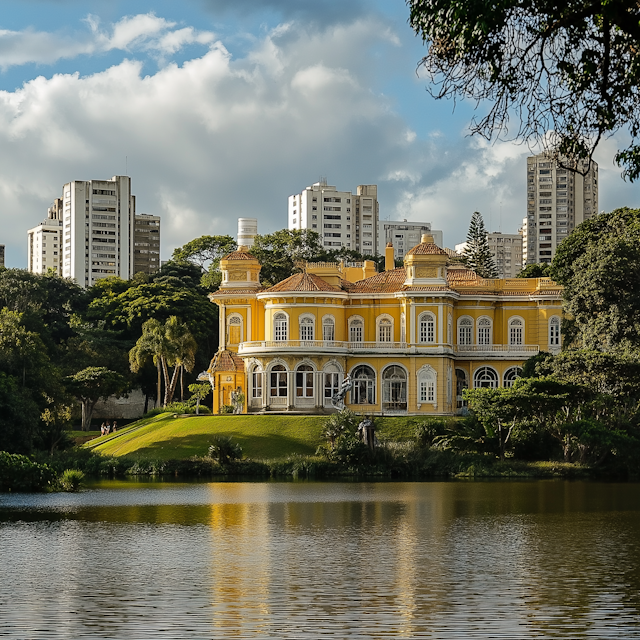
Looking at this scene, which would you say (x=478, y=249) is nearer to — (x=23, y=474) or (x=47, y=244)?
(x=23, y=474)

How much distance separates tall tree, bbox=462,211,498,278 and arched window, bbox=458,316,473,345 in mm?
25285

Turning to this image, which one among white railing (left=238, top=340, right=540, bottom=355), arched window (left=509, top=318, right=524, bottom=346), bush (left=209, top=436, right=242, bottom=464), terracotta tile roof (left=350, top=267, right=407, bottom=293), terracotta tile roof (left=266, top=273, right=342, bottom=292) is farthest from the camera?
arched window (left=509, top=318, right=524, bottom=346)

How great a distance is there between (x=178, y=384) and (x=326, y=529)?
175 feet

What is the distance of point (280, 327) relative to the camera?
65.6 m

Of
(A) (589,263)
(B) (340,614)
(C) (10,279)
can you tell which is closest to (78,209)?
(C) (10,279)

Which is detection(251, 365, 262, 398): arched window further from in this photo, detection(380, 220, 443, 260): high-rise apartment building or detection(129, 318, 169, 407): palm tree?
detection(380, 220, 443, 260): high-rise apartment building

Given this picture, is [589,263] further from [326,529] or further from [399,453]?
[326,529]

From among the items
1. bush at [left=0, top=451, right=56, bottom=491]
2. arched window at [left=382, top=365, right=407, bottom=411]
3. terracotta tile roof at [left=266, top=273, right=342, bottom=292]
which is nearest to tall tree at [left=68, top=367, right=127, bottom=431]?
terracotta tile roof at [left=266, top=273, right=342, bottom=292]

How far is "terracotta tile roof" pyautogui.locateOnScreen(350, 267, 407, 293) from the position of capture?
67562 mm

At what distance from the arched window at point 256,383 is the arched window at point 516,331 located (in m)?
15.1

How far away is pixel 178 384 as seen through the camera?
267ft

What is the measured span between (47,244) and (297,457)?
11633cm

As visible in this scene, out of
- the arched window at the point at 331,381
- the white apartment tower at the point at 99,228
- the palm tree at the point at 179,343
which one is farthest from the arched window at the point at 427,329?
the white apartment tower at the point at 99,228

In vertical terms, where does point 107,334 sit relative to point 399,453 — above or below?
above
